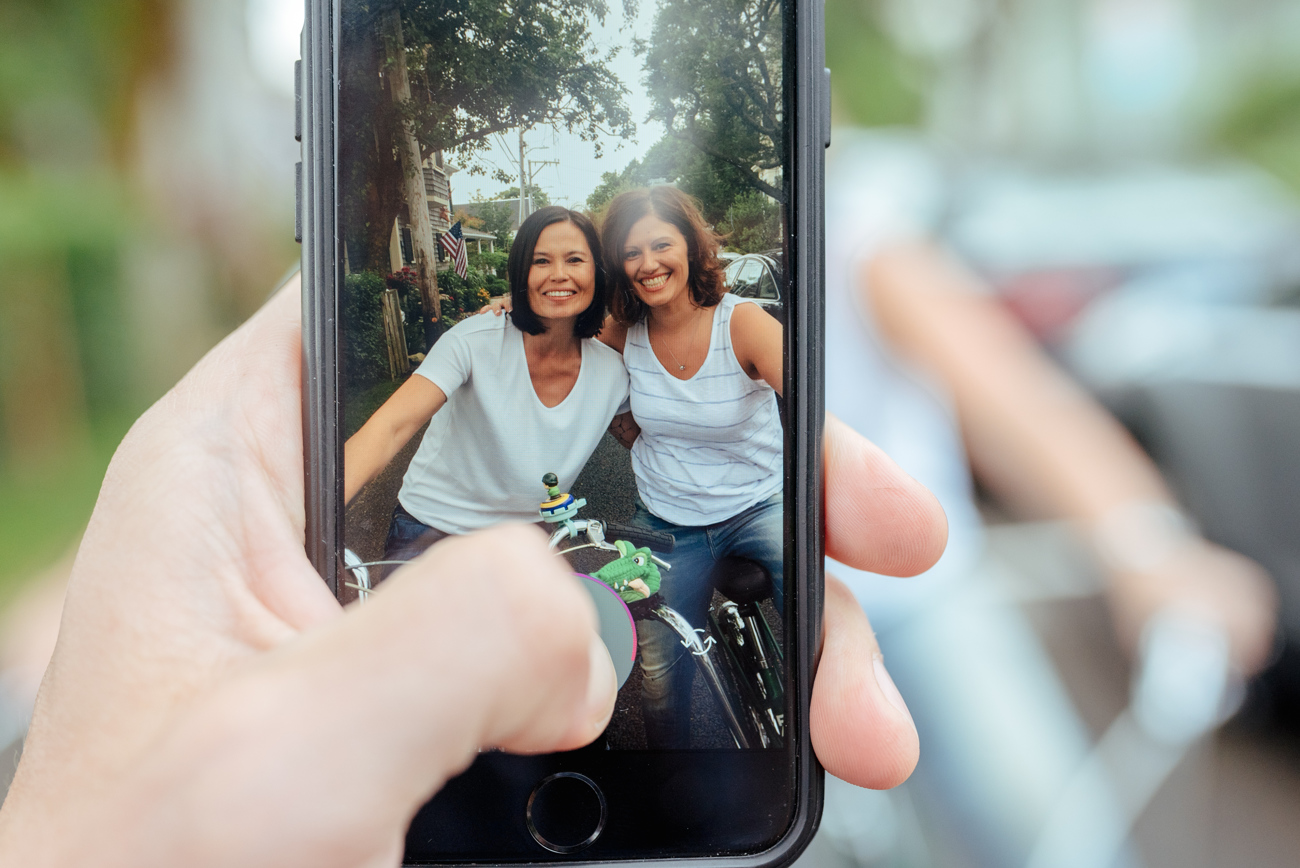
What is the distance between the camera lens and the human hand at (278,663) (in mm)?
239

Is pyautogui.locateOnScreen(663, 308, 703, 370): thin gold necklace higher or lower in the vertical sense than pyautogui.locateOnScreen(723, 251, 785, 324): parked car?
lower

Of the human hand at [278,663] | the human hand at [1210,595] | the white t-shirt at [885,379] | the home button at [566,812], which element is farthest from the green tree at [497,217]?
the human hand at [1210,595]

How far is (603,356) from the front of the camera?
504 millimetres

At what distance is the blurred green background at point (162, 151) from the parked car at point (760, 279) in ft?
3.74

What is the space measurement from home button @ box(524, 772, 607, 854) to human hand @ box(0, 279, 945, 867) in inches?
6.5

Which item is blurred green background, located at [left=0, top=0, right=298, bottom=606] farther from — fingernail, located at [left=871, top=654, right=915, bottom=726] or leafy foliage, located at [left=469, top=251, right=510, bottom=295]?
fingernail, located at [left=871, top=654, right=915, bottom=726]

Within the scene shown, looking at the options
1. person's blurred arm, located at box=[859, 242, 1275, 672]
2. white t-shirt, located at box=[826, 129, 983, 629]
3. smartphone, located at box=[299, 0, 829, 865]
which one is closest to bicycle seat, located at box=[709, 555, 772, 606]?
smartphone, located at box=[299, 0, 829, 865]

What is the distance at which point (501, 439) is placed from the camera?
494mm

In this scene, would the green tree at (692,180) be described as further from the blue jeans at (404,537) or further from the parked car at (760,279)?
the blue jeans at (404,537)

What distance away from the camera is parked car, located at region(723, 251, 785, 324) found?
49 centimetres

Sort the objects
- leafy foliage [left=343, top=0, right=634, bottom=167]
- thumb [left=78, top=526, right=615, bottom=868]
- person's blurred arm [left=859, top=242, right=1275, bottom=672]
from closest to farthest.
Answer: thumb [left=78, top=526, right=615, bottom=868]
leafy foliage [left=343, top=0, right=634, bottom=167]
person's blurred arm [left=859, top=242, right=1275, bottom=672]

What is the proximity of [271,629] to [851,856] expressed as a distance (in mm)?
751

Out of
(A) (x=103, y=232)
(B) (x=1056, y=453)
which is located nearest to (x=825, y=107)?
(B) (x=1056, y=453)

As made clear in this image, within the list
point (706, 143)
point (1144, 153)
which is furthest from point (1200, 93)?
point (706, 143)
